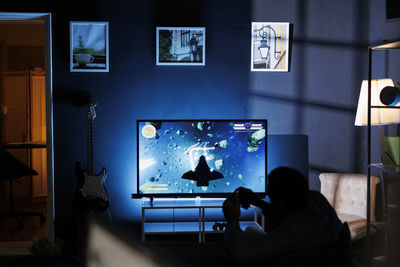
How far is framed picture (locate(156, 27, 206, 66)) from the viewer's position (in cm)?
404

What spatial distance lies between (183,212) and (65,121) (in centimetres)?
142

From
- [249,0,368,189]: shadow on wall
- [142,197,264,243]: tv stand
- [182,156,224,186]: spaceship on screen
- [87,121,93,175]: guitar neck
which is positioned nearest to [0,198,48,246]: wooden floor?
[87,121,93,175]: guitar neck

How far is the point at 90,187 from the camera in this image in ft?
12.2

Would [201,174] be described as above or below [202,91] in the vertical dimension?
below

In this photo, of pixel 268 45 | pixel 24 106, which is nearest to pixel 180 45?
pixel 268 45

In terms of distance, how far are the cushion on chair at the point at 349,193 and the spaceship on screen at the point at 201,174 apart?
3.50 feet

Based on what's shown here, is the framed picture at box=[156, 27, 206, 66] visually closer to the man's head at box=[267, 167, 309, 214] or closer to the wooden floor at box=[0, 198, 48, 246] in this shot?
the wooden floor at box=[0, 198, 48, 246]

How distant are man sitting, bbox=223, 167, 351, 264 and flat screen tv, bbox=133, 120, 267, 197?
201 cm

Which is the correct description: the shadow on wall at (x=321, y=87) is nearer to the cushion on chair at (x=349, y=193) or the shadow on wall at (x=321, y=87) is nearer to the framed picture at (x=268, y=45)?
the framed picture at (x=268, y=45)

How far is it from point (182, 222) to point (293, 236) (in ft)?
8.00

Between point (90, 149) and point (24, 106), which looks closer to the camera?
point (90, 149)

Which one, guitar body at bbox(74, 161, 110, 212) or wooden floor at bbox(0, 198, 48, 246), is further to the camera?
wooden floor at bbox(0, 198, 48, 246)

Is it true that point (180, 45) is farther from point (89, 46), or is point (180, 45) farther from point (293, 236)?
point (293, 236)

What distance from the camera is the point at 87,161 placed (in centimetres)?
393
